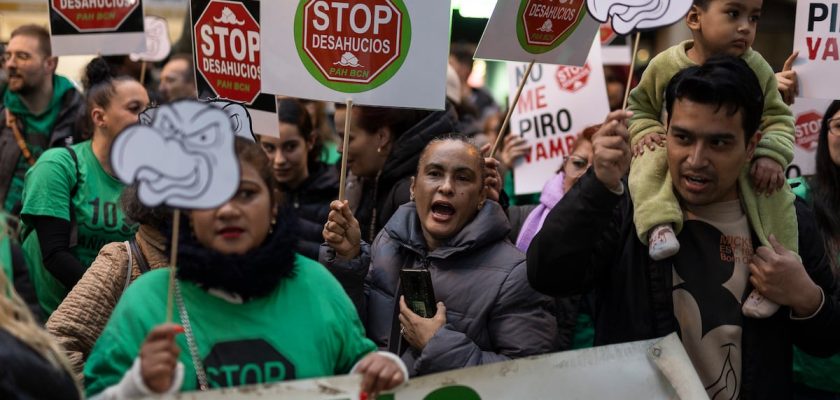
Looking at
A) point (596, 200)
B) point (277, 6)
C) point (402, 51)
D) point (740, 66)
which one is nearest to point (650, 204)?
point (596, 200)

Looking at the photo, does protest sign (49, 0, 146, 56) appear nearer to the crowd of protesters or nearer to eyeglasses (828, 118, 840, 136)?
the crowd of protesters

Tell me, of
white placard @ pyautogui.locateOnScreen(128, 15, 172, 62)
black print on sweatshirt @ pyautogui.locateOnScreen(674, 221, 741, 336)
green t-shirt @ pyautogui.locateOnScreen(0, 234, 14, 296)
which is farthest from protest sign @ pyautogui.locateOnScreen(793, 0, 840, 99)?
white placard @ pyautogui.locateOnScreen(128, 15, 172, 62)

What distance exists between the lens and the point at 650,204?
396 cm

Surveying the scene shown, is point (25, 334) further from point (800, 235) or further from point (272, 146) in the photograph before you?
point (272, 146)

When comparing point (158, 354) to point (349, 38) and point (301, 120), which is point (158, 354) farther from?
point (301, 120)

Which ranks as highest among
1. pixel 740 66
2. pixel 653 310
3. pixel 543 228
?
pixel 740 66

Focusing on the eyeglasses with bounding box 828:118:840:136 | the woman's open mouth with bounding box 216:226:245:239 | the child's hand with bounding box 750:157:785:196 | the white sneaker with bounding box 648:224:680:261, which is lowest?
the white sneaker with bounding box 648:224:680:261

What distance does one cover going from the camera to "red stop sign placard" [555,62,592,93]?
7016mm

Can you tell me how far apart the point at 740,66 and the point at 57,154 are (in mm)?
3004

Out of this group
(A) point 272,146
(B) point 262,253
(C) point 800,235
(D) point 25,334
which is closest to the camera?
(D) point 25,334

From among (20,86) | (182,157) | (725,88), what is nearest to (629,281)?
(725,88)

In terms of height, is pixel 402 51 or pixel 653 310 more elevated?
pixel 402 51

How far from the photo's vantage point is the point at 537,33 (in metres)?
4.84

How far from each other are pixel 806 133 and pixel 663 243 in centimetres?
277
